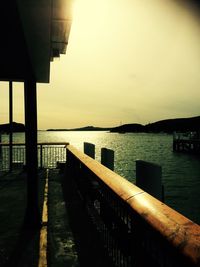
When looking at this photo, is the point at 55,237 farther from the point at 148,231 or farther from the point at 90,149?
the point at 90,149

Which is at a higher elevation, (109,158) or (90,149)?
(90,149)

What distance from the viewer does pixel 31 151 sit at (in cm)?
502

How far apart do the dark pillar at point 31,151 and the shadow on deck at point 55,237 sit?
0.88 ft

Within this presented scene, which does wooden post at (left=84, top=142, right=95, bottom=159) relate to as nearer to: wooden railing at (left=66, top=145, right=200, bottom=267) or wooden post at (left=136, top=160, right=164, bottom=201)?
wooden railing at (left=66, top=145, right=200, bottom=267)

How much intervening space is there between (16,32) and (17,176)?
26.6 feet

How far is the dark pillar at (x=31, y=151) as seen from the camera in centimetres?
487

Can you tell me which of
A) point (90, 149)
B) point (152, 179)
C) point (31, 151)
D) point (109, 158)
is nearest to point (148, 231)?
point (152, 179)

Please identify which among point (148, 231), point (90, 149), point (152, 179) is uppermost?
point (90, 149)

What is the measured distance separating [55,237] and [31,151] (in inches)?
65.0

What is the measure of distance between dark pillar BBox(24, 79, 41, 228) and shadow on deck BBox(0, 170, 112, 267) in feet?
0.88

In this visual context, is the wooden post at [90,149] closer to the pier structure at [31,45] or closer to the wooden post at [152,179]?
the pier structure at [31,45]

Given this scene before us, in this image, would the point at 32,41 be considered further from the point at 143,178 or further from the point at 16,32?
the point at 143,178

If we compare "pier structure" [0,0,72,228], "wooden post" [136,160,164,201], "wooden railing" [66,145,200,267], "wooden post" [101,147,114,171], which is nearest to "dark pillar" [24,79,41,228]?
"pier structure" [0,0,72,228]

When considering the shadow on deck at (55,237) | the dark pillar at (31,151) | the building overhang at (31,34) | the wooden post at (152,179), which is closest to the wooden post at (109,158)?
the shadow on deck at (55,237)
